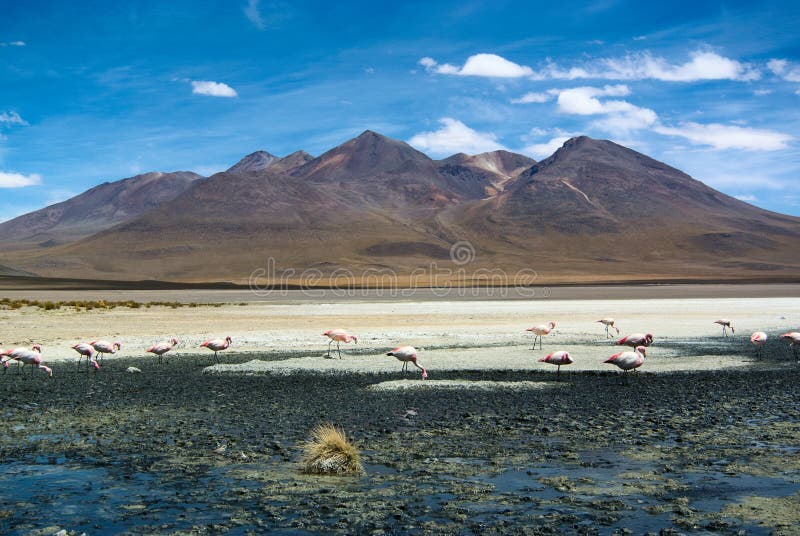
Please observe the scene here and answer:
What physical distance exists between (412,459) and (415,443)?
3.08 ft

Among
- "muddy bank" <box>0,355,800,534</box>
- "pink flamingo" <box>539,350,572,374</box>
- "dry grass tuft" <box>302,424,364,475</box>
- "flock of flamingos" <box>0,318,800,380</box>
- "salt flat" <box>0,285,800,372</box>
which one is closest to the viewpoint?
"muddy bank" <box>0,355,800,534</box>

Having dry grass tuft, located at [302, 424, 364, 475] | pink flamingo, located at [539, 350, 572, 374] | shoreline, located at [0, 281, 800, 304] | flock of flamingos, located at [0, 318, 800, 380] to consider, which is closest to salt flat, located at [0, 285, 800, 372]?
flock of flamingos, located at [0, 318, 800, 380]

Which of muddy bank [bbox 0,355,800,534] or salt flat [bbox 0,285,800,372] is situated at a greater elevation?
salt flat [bbox 0,285,800,372]

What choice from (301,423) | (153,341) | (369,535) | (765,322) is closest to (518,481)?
(369,535)

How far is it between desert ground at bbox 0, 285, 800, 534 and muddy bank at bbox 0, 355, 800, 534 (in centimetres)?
4

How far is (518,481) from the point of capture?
912 centimetres

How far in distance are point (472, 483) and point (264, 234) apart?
179m

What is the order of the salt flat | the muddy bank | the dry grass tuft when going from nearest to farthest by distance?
the muddy bank < the dry grass tuft < the salt flat

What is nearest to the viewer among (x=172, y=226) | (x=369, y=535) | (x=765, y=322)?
(x=369, y=535)

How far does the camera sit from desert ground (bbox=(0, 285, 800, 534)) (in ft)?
25.8

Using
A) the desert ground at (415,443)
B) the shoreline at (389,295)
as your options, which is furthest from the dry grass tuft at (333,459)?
the shoreline at (389,295)

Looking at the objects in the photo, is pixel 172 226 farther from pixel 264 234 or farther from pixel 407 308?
pixel 407 308

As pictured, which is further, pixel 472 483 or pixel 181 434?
pixel 181 434

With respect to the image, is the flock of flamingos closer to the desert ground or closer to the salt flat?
the desert ground
